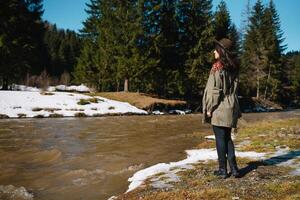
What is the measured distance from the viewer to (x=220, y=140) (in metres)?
6.11

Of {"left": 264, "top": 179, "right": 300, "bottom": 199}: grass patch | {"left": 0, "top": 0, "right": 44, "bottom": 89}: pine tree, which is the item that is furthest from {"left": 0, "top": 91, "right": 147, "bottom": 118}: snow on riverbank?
{"left": 264, "top": 179, "right": 300, "bottom": 199}: grass patch

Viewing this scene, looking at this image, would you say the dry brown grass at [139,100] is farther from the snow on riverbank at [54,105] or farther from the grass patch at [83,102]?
the grass patch at [83,102]

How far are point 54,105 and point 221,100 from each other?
2077 cm

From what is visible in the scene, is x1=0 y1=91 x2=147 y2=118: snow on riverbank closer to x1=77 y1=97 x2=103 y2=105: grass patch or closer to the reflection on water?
x1=77 y1=97 x2=103 y2=105: grass patch

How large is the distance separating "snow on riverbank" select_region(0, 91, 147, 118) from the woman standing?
1814cm

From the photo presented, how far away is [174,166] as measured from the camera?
7.37m

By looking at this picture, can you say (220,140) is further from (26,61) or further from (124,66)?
(26,61)

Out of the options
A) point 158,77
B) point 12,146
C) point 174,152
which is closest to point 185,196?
point 174,152

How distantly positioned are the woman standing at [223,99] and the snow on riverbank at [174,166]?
1.03 metres

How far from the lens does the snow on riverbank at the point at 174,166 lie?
643 cm

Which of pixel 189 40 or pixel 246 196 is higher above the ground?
pixel 189 40

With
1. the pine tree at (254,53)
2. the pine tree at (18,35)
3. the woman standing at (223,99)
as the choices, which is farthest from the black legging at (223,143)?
the pine tree at (254,53)

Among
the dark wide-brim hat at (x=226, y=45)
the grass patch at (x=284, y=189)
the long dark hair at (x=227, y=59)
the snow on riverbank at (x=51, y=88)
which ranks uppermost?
the snow on riverbank at (x=51, y=88)

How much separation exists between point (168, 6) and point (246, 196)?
3434cm
